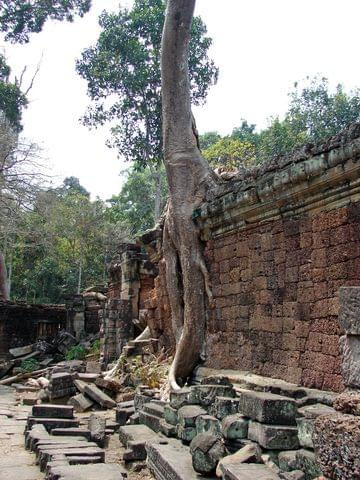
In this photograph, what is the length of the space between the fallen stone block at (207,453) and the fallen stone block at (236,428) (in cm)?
8

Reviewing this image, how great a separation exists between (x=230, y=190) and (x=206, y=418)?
115 inches

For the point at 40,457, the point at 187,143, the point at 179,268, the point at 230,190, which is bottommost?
the point at 40,457

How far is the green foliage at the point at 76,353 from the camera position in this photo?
603 inches

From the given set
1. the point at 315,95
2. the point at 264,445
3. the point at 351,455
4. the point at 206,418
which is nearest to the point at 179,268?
the point at 206,418

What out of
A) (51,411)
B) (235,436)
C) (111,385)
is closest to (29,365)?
(111,385)

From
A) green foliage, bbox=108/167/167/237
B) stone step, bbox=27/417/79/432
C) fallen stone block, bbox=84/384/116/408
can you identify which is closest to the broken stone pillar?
stone step, bbox=27/417/79/432

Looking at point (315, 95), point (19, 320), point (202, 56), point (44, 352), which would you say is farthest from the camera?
point (315, 95)

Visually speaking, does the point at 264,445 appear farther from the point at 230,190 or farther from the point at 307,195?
the point at 230,190

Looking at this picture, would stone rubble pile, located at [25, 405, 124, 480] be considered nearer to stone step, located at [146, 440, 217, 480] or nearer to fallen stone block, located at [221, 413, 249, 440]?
stone step, located at [146, 440, 217, 480]

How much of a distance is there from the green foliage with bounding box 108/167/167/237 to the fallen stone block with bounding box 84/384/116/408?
21.1 metres

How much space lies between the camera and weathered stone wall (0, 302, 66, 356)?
730 inches

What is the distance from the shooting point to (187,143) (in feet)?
27.1

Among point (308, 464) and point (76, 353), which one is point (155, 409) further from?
point (76, 353)

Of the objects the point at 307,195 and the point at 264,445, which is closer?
the point at 264,445
